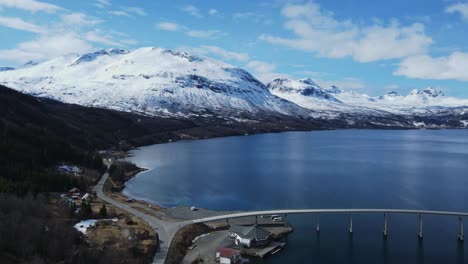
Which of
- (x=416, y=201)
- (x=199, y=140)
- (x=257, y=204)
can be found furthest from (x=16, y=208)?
(x=199, y=140)

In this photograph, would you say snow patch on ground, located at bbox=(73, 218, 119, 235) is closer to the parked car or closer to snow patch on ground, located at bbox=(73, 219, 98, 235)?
snow patch on ground, located at bbox=(73, 219, 98, 235)

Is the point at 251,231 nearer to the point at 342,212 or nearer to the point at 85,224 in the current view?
the point at 342,212

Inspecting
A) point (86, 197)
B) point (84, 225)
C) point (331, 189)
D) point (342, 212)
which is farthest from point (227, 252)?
point (331, 189)

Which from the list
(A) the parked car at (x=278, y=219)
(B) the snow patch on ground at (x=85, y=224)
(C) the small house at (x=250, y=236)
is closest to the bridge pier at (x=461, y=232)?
(A) the parked car at (x=278, y=219)

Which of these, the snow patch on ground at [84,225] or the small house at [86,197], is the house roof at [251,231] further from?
the small house at [86,197]

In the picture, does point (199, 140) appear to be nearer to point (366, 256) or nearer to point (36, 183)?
point (36, 183)
